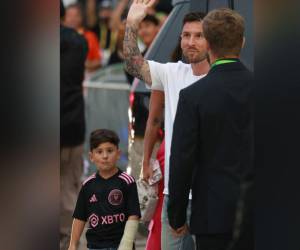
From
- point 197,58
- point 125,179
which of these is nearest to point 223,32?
point 197,58

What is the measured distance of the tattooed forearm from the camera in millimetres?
5746

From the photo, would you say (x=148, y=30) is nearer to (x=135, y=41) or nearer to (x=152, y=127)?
(x=152, y=127)

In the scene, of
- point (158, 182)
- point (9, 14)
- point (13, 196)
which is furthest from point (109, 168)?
point (9, 14)

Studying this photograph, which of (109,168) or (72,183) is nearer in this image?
(109,168)

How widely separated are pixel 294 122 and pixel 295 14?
0.48 m

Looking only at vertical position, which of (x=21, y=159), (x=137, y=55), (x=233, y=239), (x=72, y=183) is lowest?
(x=72, y=183)

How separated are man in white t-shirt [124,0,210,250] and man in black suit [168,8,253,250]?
0.74m

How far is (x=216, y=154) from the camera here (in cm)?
483

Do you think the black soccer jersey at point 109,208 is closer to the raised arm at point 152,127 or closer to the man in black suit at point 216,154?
the raised arm at point 152,127

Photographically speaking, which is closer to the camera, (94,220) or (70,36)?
(94,220)

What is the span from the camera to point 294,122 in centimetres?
475

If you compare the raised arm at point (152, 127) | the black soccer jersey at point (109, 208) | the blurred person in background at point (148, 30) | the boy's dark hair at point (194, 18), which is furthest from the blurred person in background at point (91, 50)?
the black soccer jersey at point (109, 208)

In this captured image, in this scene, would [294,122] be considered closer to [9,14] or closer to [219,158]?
[219,158]

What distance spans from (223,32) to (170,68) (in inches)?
36.0
